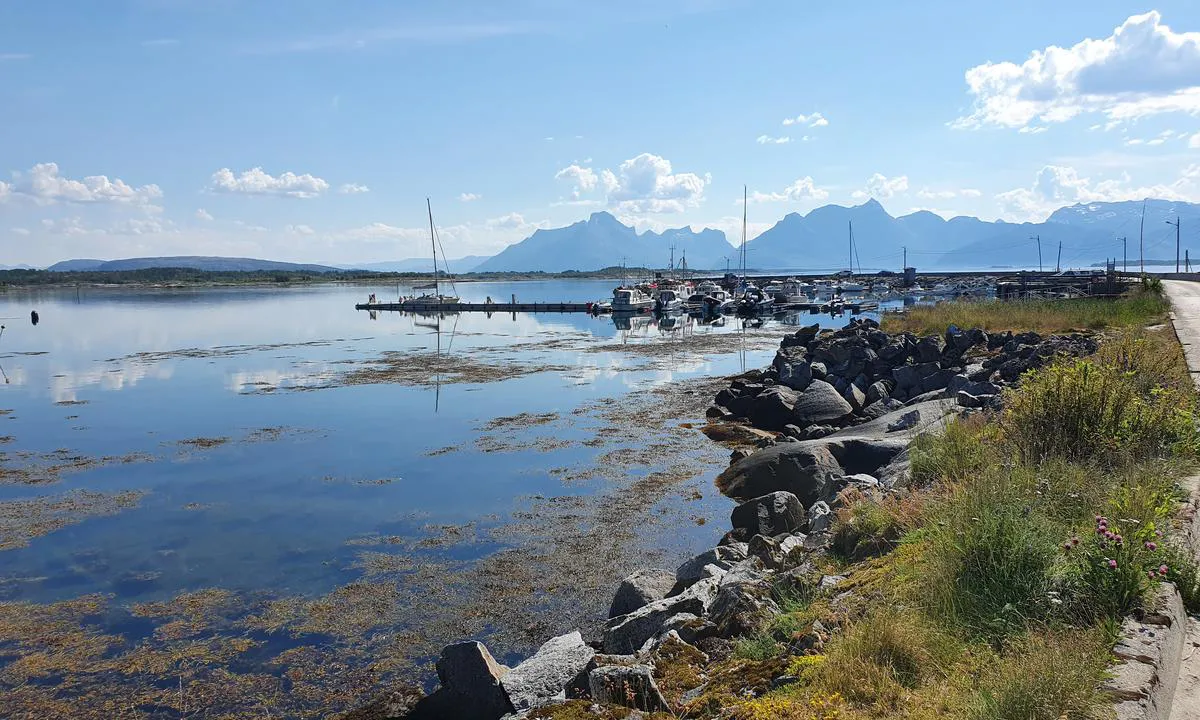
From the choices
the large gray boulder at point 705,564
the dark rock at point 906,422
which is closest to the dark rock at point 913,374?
the dark rock at point 906,422

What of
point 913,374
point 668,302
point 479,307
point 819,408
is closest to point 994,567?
point 819,408

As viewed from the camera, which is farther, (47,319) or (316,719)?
(47,319)

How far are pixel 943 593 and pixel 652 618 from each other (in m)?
3.49

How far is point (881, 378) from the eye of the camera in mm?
27047

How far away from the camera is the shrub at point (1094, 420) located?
27.6ft

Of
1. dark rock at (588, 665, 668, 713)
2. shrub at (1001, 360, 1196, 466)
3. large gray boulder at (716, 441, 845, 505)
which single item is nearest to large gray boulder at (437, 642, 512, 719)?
dark rock at (588, 665, 668, 713)

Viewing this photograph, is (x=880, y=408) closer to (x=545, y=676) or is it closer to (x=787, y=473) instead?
(x=787, y=473)

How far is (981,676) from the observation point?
4.66 meters

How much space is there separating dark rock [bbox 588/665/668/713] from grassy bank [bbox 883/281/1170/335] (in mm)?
20592

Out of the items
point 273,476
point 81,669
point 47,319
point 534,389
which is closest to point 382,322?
point 47,319

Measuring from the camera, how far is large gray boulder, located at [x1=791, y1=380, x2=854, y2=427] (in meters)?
22.3

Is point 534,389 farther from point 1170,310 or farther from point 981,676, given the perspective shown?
point 981,676

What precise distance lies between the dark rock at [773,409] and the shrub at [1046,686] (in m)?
18.8

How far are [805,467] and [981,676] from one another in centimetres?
1074
